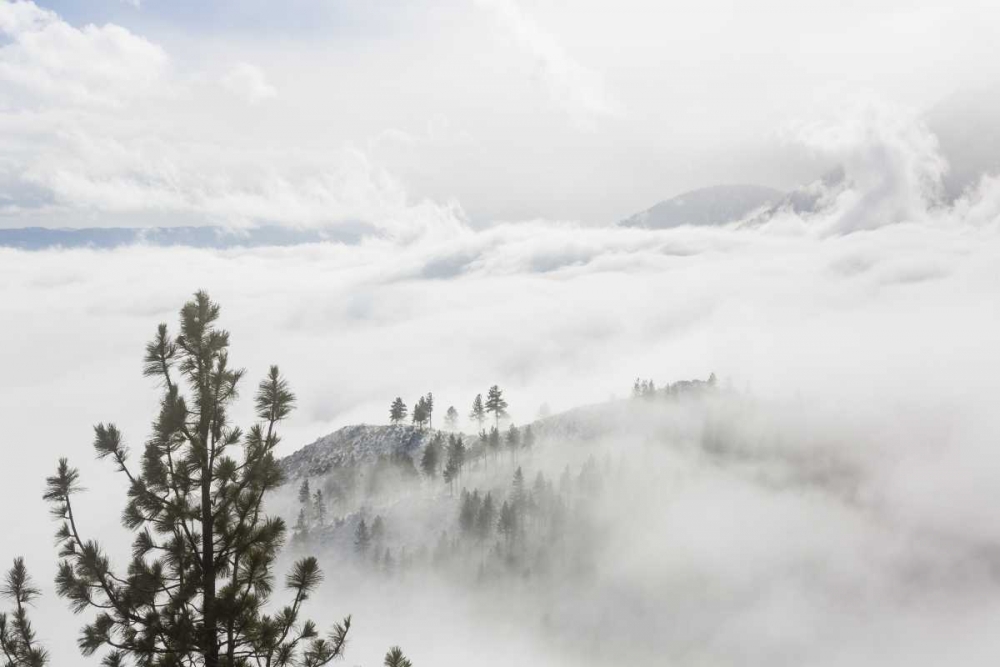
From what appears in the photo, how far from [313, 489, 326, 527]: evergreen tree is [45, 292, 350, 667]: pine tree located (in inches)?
5225

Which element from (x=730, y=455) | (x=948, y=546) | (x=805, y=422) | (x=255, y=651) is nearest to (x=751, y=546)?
(x=730, y=455)

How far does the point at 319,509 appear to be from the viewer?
137 meters

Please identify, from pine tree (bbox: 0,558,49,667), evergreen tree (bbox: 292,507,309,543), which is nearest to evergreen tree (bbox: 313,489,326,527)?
evergreen tree (bbox: 292,507,309,543)

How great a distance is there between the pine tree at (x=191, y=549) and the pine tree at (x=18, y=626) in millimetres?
1773

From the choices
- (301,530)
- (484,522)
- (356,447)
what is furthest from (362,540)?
(356,447)

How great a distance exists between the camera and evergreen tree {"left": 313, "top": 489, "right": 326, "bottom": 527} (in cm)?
13525

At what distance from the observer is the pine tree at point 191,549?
11.0 m

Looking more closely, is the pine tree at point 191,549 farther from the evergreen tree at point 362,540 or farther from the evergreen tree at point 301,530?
the evergreen tree at point 301,530

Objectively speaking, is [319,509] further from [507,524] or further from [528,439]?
[528,439]

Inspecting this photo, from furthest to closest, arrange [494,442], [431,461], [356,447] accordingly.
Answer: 1. [356,447]
2. [494,442]
3. [431,461]

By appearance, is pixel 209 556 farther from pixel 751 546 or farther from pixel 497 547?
pixel 751 546

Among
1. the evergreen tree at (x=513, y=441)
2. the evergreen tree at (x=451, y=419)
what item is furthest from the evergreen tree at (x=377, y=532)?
the evergreen tree at (x=451, y=419)

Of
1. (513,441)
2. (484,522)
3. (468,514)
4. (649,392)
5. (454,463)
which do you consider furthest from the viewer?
(649,392)

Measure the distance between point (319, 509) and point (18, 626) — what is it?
135m
